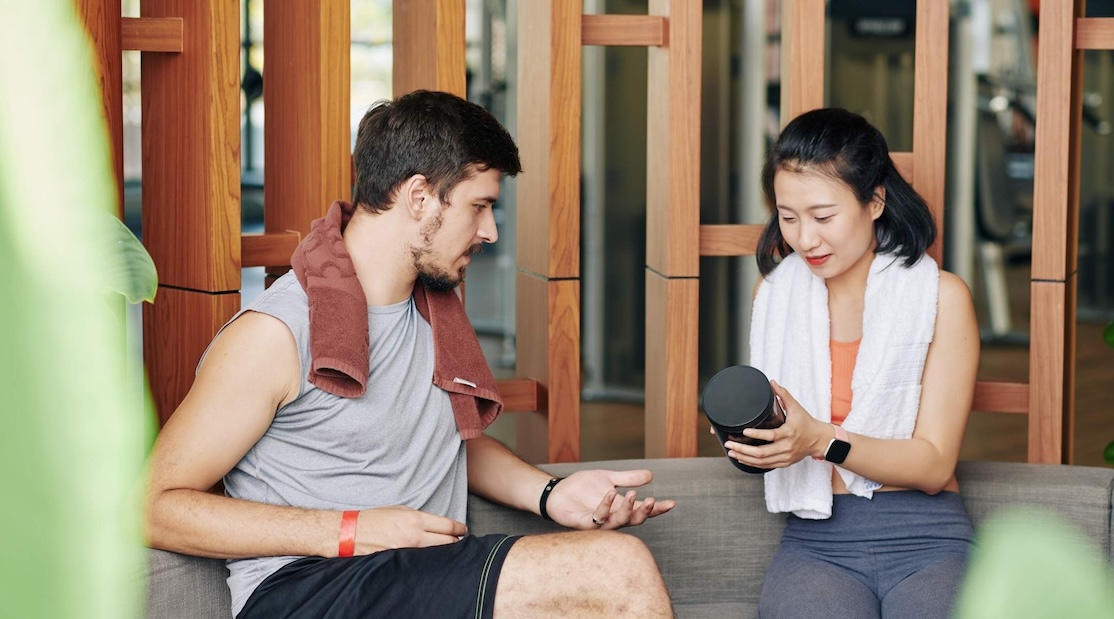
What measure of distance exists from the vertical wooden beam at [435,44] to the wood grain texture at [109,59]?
57 cm

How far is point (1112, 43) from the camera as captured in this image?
7.58 ft

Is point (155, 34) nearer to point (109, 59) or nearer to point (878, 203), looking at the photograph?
point (109, 59)

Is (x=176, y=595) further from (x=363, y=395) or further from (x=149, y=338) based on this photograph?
(x=149, y=338)

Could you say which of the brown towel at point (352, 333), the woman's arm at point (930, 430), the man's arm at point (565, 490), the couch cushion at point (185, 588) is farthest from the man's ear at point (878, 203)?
the couch cushion at point (185, 588)

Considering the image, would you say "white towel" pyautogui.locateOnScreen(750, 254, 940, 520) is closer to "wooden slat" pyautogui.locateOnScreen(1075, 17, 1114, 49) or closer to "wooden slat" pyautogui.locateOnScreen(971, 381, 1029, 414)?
"wooden slat" pyautogui.locateOnScreen(971, 381, 1029, 414)

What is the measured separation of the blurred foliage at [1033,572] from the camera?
182 centimetres

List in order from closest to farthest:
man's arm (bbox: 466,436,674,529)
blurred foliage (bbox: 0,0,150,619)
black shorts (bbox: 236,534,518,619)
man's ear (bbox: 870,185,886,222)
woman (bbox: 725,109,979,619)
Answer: blurred foliage (bbox: 0,0,150,619) < black shorts (bbox: 236,534,518,619) < man's arm (bbox: 466,436,674,529) < woman (bbox: 725,109,979,619) < man's ear (bbox: 870,185,886,222)

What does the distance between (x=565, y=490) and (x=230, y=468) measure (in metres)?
0.52

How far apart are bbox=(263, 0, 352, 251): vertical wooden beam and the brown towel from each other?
260mm

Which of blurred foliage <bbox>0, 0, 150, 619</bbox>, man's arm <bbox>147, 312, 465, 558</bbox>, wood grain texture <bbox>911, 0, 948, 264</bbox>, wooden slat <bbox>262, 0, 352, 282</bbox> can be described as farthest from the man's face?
blurred foliage <bbox>0, 0, 150, 619</bbox>

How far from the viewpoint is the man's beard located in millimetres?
1771

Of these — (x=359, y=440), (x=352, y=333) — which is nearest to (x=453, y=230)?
(x=352, y=333)

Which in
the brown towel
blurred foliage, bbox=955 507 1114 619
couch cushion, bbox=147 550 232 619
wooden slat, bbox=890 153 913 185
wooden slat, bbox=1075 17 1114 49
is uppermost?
wooden slat, bbox=1075 17 1114 49

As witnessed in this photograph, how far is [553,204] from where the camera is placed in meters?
2.25
